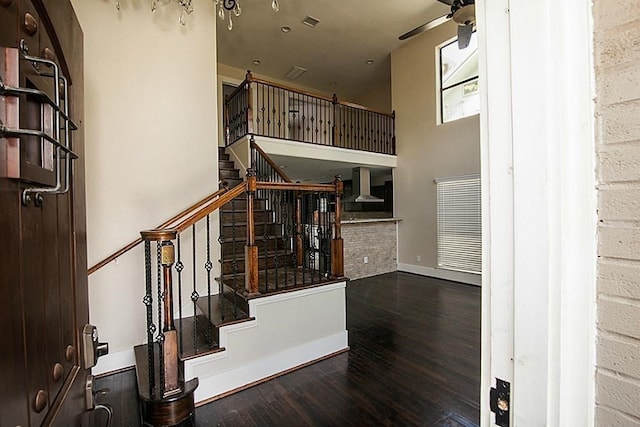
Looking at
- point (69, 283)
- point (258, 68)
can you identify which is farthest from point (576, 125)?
point (258, 68)

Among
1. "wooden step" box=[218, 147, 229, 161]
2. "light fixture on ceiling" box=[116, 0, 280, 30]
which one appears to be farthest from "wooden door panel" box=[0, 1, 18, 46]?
"wooden step" box=[218, 147, 229, 161]

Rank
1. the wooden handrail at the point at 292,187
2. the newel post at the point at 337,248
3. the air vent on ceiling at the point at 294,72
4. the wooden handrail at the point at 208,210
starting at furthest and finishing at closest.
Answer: the air vent on ceiling at the point at 294,72, the newel post at the point at 337,248, the wooden handrail at the point at 292,187, the wooden handrail at the point at 208,210

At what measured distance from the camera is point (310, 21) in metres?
5.43

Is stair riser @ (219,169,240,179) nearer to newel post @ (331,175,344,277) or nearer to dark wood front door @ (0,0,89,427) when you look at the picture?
newel post @ (331,175,344,277)

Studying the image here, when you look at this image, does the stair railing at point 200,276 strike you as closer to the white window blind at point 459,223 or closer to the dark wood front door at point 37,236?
the dark wood front door at point 37,236

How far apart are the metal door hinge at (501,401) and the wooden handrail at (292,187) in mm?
2250

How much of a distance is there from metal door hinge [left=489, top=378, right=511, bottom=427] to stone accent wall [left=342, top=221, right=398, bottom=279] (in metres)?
5.24

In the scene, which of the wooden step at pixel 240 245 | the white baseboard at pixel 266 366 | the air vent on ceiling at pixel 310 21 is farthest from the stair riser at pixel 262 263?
the air vent on ceiling at pixel 310 21

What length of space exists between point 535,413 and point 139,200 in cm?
323

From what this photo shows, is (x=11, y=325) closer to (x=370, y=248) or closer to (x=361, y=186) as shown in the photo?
(x=370, y=248)

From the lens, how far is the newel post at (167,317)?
2.01 meters

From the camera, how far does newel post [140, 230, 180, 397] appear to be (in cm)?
201

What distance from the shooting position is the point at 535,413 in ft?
1.75

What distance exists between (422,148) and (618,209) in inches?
242
